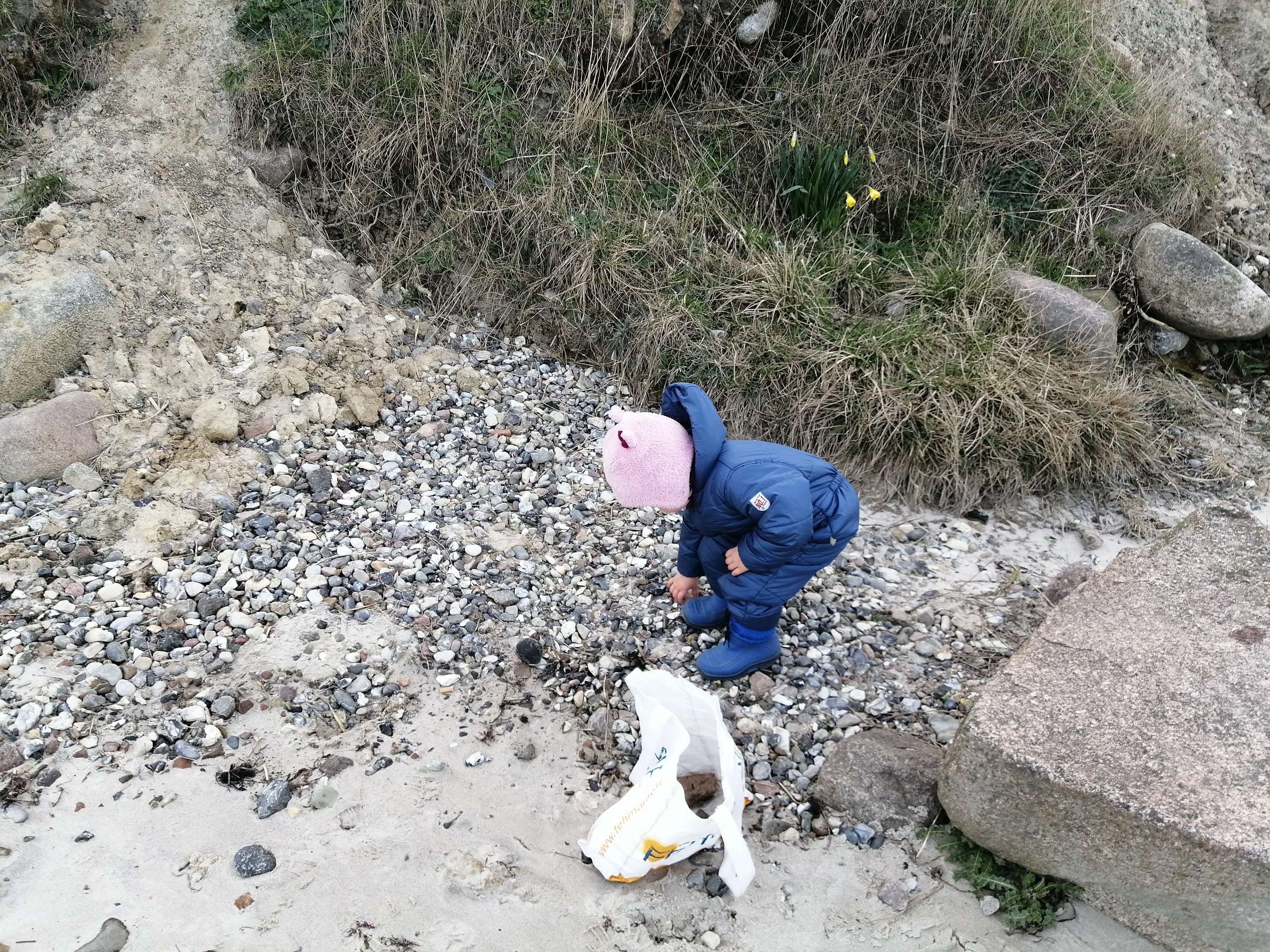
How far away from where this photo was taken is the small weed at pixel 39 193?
3867mm

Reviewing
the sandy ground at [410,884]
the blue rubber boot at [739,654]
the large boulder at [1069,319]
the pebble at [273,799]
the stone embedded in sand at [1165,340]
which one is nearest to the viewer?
the sandy ground at [410,884]

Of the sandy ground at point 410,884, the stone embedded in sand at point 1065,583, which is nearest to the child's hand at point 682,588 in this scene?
the sandy ground at point 410,884

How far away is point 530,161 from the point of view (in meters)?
4.43

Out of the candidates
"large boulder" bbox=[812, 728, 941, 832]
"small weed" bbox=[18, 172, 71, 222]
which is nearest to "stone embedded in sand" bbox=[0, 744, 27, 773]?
"large boulder" bbox=[812, 728, 941, 832]

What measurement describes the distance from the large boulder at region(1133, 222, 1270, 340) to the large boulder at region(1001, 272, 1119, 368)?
0.49 meters

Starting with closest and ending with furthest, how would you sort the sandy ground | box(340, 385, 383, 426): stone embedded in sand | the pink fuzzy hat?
the sandy ground
the pink fuzzy hat
box(340, 385, 383, 426): stone embedded in sand

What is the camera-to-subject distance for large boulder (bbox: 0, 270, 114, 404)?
3.38m

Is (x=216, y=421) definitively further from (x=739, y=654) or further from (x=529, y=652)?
(x=739, y=654)

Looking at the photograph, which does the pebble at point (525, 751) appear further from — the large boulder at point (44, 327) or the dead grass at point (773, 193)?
the large boulder at point (44, 327)

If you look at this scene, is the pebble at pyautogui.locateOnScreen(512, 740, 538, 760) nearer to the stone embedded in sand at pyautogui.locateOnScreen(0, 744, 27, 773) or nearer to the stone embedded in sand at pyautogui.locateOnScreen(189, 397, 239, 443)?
the stone embedded in sand at pyautogui.locateOnScreen(0, 744, 27, 773)

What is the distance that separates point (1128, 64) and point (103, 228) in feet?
18.5

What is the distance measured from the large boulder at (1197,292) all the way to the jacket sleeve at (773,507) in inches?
121

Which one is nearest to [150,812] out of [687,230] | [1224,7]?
[687,230]

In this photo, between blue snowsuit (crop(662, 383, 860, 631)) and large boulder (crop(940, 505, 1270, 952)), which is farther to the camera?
blue snowsuit (crop(662, 383, 860, 631))
